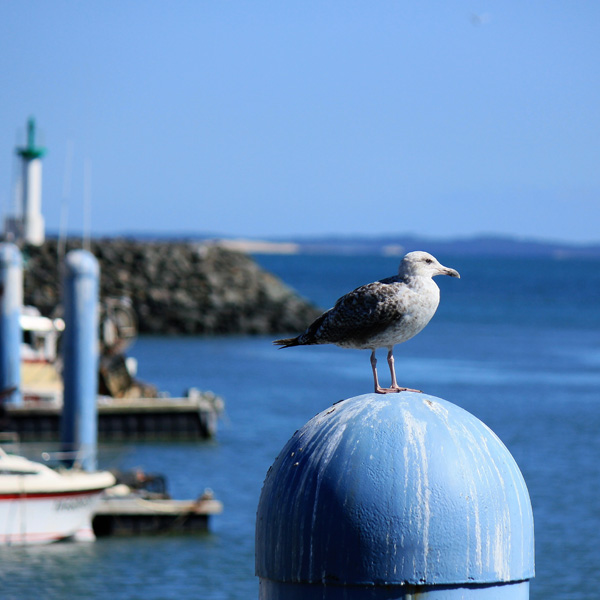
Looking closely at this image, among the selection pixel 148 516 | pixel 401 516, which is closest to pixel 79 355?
pixel 148 516

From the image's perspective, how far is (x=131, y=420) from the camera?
30719 mm

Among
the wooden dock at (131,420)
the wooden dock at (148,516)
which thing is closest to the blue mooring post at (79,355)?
the wooden dock at (148,516)

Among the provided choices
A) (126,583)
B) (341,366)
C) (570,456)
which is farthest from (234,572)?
(341,366)

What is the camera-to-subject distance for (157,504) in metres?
20.6

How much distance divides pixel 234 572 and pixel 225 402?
2244 cm

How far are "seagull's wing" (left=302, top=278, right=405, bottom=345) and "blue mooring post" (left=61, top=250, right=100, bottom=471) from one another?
16824mm

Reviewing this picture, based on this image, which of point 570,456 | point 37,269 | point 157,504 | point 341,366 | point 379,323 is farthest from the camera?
point 37,269

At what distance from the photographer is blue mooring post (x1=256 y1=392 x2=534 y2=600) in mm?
2963

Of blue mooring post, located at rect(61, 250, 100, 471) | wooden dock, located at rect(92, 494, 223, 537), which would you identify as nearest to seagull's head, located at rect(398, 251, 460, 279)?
wooden dock, located at rect(92, 494, 223, 537)

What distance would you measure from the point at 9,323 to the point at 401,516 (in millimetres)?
26473

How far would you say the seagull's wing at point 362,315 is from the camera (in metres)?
4.31

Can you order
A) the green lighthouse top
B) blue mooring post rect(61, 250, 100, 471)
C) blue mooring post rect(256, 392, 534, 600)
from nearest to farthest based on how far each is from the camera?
blue mooring post rect(256, 392, 534, 600), blue mooring post rect(61, 250, 100, 471), the green lighthouse top

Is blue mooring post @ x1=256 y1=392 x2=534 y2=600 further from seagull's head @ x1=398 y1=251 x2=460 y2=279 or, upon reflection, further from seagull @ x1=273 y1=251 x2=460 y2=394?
seagull's head @ x1=398 y1=251 x2=460 y2=279

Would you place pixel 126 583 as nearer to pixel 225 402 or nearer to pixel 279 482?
pixel 279 482
